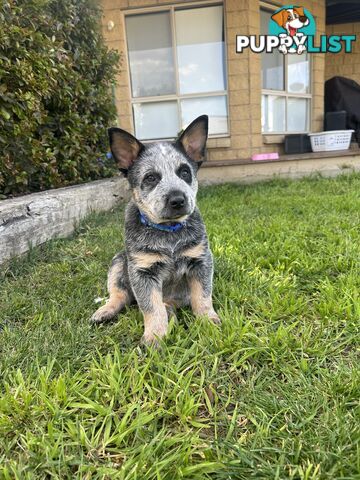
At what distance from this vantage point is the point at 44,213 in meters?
3.97

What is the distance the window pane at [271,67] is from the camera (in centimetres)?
847

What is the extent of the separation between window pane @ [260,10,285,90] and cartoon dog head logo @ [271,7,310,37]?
0.28 metres

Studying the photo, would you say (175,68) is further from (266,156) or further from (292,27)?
(292,27)

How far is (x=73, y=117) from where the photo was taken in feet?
16.6

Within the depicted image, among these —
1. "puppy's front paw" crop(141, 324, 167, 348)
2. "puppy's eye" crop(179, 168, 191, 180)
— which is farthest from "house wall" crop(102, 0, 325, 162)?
"puppy's front paw" crop(141, 324, 167, 348)

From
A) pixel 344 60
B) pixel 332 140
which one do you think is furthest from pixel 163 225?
A: pixel 344 60

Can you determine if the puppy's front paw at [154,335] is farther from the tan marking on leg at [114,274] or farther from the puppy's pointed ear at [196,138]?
the puppy's pointed ear at [196,138]

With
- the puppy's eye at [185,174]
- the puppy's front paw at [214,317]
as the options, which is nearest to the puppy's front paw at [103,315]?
the puppy's front paw at [214,317]

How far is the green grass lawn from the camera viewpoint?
139 cm

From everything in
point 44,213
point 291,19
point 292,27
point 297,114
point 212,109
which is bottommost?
point 44,213

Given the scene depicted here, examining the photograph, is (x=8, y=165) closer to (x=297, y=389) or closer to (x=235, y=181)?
(x=297, y=389)

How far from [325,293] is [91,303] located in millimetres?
1650

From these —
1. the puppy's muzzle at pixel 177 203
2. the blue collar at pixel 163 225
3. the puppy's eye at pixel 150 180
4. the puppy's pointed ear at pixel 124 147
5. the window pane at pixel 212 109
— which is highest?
the window pane at pixel 212 109

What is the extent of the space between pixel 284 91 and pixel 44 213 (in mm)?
7206
